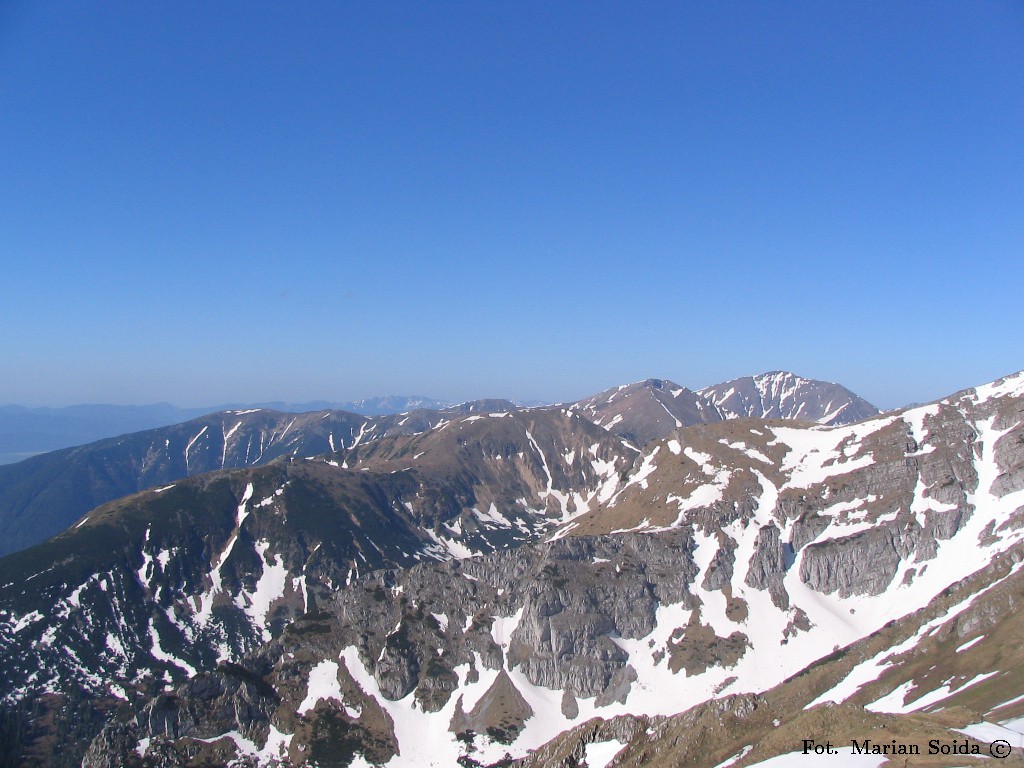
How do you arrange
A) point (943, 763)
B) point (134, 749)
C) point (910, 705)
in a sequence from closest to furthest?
point (943, 763) < point (910, 705) < point (134, 749)

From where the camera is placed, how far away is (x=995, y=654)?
135m

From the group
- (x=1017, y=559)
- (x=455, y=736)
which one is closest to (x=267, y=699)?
(x=455, y=736)

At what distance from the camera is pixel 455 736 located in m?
185

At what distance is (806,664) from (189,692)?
607 ft

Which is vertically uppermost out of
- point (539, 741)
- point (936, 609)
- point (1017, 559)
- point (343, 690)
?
point (1017, 559)

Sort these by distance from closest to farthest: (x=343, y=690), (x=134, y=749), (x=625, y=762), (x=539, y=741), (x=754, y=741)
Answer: (x=754, y=741)
(x=625, y=762)
(x=134, y=749)
(x=539, y=741)
(x=343, y=690)

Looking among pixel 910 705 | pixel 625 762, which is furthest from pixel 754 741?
pixel 910 705

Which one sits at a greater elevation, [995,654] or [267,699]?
[995,654]

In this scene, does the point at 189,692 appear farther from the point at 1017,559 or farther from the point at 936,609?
the point at 1017,559

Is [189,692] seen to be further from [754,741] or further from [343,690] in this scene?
[754,741]

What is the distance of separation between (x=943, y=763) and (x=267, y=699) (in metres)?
182

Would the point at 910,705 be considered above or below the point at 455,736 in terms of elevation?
above

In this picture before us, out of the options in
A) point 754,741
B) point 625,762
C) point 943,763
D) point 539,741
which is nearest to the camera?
point 943,763

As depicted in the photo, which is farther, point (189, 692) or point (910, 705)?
point (189, 692)
